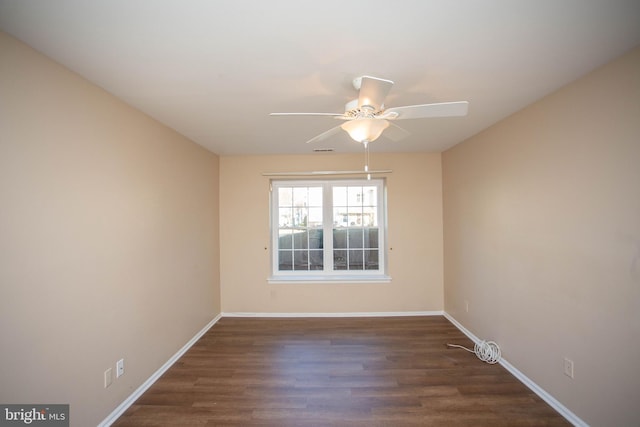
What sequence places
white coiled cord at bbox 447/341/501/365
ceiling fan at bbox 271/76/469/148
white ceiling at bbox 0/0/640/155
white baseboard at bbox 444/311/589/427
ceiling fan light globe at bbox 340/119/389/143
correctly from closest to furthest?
white ceiling at bbox 0/0/640/155 → ceiling fan at bbox 271/76/469/148 → ceiling fan light globe at bbox 340/119/389/143 → white baseboard at bbox 444/311/589/427 → white coiled cord at bbox 447/341/501/365

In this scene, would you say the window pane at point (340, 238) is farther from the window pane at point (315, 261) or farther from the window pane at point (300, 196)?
the window pane at point (300, 196)

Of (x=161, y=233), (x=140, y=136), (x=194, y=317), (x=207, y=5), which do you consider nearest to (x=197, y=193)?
(x=161, y=233)

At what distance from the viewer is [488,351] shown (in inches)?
102

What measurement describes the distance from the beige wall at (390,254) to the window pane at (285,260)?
0.79ft

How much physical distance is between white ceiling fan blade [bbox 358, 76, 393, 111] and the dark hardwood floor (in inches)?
84.3

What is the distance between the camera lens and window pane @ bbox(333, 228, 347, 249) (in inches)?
155

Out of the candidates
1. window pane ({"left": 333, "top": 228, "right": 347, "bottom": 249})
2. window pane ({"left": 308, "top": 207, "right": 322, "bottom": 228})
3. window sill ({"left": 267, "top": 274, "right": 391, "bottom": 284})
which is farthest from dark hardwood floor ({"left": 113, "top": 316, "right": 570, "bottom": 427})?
window pane ({"left": 308, "top": 207, "right": 322, "bottom": 228})

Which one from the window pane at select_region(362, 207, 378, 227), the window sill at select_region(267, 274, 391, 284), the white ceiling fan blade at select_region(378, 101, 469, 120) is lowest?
the window sill at select_region(267, 274, 391, 284)

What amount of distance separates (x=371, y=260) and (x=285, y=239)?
4.49 feet

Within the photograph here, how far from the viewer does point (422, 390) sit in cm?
213

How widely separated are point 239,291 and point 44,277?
2.51 meters

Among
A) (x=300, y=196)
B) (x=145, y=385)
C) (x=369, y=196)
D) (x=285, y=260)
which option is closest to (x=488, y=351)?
(x=369, y=196)

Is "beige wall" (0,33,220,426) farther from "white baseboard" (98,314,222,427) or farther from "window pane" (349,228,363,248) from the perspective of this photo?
"window pane" (349,228,363,248)

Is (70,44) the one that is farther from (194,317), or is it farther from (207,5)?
(194,317)
